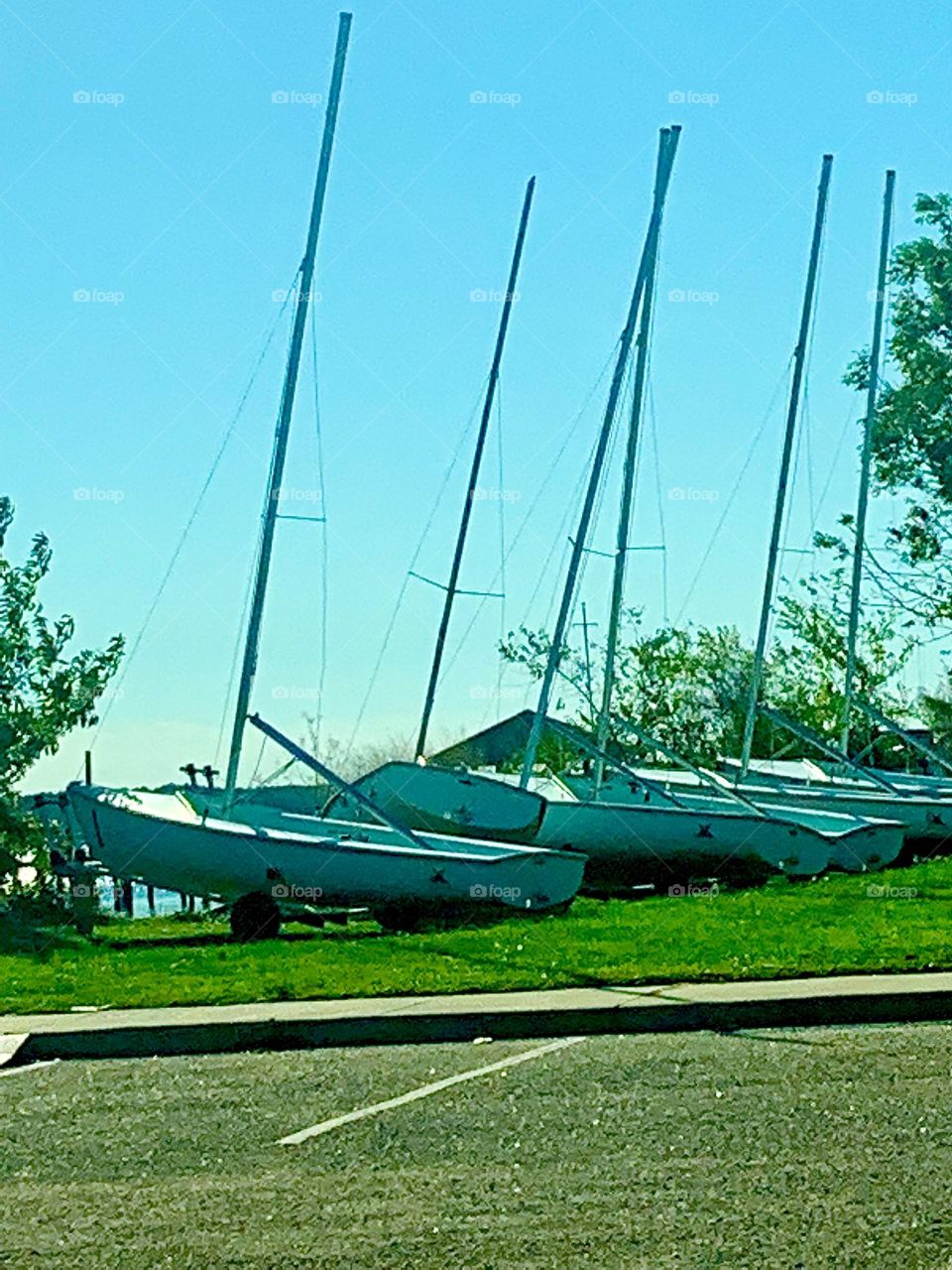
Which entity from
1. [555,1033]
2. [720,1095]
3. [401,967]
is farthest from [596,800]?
[720,1095]

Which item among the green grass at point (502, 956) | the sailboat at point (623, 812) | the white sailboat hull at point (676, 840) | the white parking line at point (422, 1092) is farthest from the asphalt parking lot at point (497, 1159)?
the white sailboat hull at point (676, 840)

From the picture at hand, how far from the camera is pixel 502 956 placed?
17422 millimetres

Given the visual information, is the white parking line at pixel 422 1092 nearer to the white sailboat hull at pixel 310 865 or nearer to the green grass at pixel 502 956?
the green grass at pixel 502 956

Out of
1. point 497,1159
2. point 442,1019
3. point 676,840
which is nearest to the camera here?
point 497,1159

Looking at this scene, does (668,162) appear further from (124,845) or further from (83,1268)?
(83,1268)

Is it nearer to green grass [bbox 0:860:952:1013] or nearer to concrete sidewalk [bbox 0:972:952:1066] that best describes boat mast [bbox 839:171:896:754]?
green grass [bbox 0:860:952:1013]

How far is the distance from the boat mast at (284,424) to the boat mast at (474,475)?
7.83 meters

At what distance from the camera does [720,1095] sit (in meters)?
10.7

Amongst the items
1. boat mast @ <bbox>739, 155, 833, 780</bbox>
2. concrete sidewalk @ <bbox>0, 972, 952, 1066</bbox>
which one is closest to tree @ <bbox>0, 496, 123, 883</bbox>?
concrete sidewalk @ <bbox>0, 972, 952, 1066</bbox>

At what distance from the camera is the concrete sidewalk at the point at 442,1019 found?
13289 mm

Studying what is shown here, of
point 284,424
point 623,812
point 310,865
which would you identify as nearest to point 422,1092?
point 310,865

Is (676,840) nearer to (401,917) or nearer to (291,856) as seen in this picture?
(401,917)

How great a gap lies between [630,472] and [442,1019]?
20968mm

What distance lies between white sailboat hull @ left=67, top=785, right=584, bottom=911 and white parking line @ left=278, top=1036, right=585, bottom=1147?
10387 mm
